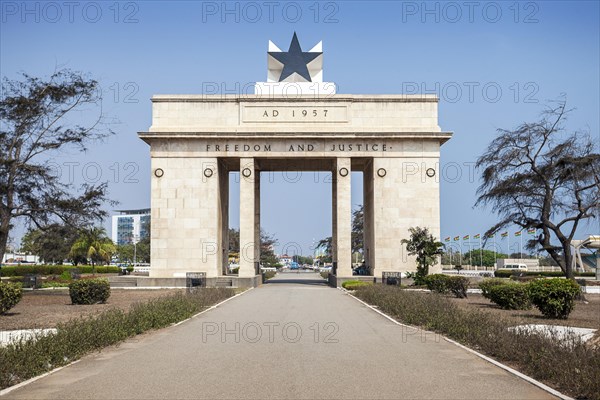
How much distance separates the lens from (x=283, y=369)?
1187cm

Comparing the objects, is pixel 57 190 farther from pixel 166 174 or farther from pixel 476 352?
pixel 476 352

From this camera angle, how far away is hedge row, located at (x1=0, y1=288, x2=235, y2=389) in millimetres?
11297

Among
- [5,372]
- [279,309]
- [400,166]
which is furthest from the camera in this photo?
[400,166]

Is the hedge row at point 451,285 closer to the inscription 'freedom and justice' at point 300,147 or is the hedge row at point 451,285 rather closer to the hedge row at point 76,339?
the hedge row at point 76,339

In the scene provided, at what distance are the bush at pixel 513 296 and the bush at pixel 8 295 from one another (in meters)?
17.8

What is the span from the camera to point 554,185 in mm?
35219

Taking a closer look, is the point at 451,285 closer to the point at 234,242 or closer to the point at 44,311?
the point at 44,311

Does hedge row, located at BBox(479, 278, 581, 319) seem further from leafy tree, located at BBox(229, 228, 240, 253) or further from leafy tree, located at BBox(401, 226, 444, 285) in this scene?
leafy tree, located at BBox(229, 228, 240, 253)

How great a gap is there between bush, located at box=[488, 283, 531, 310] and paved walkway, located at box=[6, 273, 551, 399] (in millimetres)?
9174

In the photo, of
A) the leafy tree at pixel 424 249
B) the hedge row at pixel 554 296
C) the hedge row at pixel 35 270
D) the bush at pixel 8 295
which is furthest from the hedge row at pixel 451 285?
the hedge row at pixel 35 270

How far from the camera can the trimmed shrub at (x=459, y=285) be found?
32.4 m

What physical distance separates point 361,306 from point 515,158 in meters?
13.2

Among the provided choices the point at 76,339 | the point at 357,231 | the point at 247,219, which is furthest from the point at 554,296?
the point at 357,231

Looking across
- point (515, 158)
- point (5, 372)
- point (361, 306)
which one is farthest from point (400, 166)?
point (5, 372)
